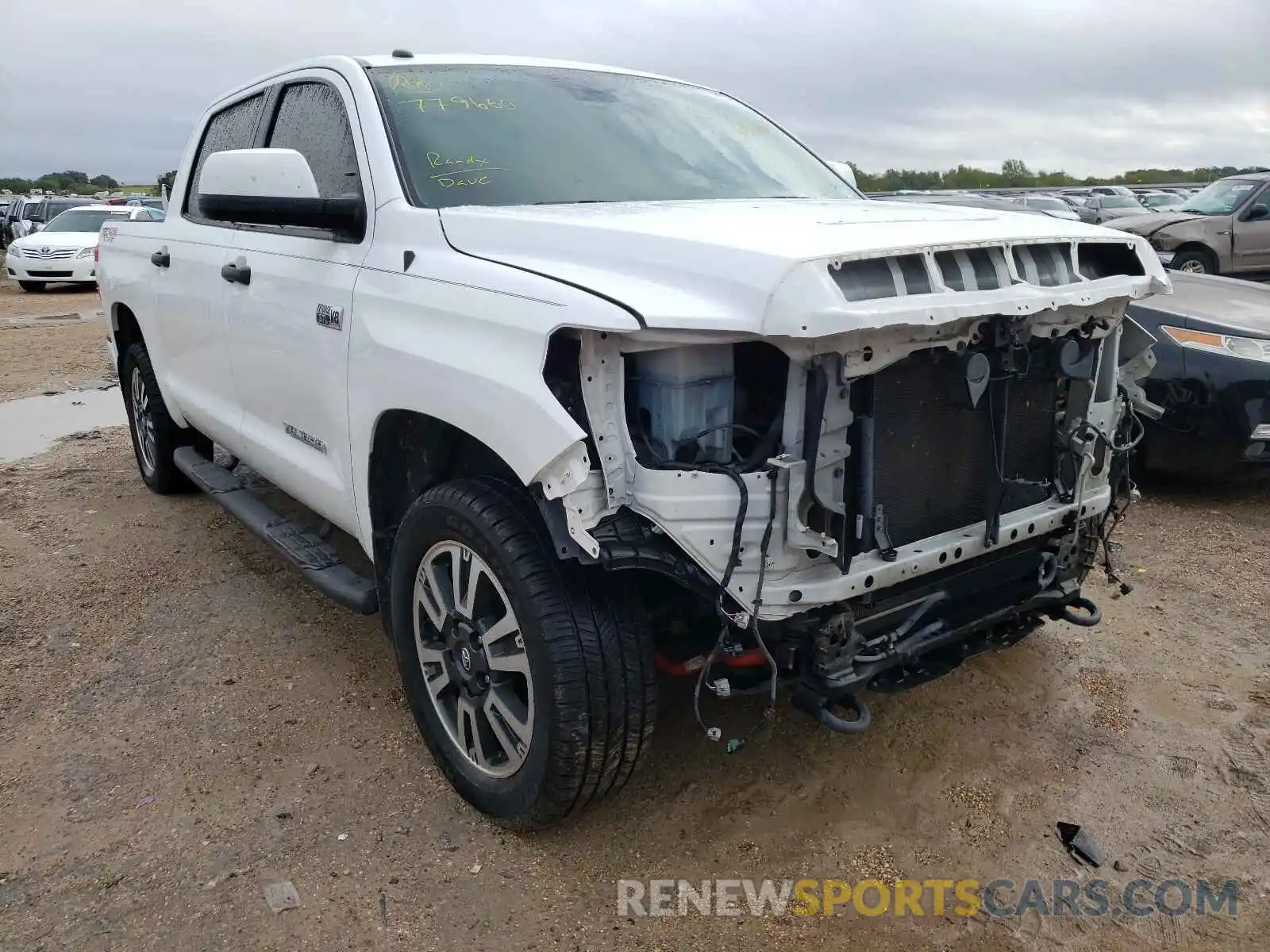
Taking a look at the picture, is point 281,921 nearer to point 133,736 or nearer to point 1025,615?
point 133,736

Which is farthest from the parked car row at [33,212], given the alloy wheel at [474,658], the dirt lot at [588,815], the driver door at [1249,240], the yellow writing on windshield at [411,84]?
the alloy wheel at [474,658]

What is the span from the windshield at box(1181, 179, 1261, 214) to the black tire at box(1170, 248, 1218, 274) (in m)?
0.64

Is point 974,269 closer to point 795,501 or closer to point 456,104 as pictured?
point 795,501

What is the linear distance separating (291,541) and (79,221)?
19.5 m

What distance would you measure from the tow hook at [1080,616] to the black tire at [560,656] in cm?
131

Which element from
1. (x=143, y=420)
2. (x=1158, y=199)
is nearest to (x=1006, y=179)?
(x=1158, y=199)

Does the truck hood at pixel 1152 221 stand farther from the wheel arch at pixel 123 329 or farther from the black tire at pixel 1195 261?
the wheel arch at pixel 123 329

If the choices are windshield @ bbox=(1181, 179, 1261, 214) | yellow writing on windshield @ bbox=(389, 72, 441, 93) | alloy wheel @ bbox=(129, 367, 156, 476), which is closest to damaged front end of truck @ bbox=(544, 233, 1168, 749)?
yellow writing on windshield @ bbox=(389, 72, 441, 93)

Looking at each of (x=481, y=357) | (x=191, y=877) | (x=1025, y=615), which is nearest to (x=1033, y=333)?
(x=1025, y=615)

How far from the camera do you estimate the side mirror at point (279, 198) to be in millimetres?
2910

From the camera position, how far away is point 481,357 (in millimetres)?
2422

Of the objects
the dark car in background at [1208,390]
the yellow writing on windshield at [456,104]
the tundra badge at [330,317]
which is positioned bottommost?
the dark car in background at [1208,390]

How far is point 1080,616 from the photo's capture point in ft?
10.3

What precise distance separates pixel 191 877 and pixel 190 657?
137 centimetres
